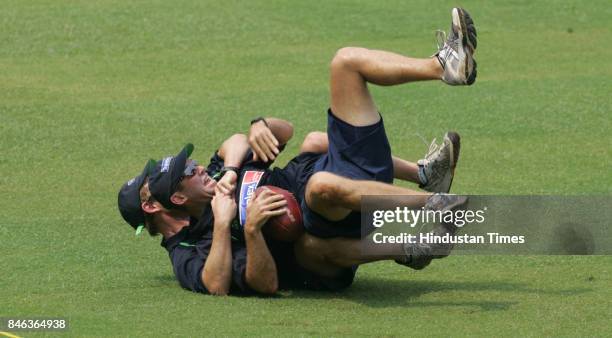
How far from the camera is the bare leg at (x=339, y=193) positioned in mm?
7809

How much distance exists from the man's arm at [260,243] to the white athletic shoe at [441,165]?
1080mm

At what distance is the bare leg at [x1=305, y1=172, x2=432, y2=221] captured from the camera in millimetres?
7809

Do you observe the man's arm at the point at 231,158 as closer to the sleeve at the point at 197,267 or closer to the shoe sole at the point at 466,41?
the sleeve at the point at 197,267

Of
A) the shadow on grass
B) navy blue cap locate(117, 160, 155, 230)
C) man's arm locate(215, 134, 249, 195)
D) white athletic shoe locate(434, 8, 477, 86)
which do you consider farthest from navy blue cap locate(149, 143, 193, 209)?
white athletic shoe locate(434, 8, 477, 86)

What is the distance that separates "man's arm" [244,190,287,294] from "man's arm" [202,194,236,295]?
0.14 meters

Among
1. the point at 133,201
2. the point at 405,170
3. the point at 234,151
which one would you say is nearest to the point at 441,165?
the point at 405,170

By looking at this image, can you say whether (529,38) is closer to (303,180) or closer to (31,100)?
(31,100)

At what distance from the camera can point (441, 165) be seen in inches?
337

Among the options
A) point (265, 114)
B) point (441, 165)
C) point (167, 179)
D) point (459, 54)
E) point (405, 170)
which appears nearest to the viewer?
point (459, 54)

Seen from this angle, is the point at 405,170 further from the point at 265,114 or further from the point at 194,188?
the point at 265,114

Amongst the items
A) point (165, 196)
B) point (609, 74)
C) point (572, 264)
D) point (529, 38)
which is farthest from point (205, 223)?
point (529, 38)

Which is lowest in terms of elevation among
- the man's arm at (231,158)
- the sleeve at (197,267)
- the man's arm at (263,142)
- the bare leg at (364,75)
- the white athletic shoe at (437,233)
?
the sleeve at (197,267)

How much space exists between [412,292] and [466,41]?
161 cm

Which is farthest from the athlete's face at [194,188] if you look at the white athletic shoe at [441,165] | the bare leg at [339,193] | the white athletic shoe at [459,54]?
the white athletic shoe at [459,54]
